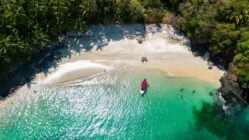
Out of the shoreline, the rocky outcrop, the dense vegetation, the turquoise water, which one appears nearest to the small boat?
the turquoise water

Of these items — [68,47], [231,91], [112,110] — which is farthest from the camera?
[68,47]

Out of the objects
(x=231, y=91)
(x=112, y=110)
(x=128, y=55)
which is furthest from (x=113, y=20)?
(x=231, y=91)

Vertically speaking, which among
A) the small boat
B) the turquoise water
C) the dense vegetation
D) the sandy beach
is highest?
the dense vegetation

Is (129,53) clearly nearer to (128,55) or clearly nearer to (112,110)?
(128,55)

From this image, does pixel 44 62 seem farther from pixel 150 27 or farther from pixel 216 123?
pixel 216 123

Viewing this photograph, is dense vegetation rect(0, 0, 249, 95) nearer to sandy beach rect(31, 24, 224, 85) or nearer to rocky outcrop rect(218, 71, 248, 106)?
rocky outcrop rect(218, 71, 248, 106)

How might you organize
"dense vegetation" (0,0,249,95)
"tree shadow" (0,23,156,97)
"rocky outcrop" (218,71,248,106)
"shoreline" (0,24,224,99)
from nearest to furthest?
1. "dense vegetation" (0,0,249,95)
2. "rocky outcrop" (218,71,248,106)
3. "tree shadow" (0,23,156,97)
4. "shoreline" (0,24,224,99)
